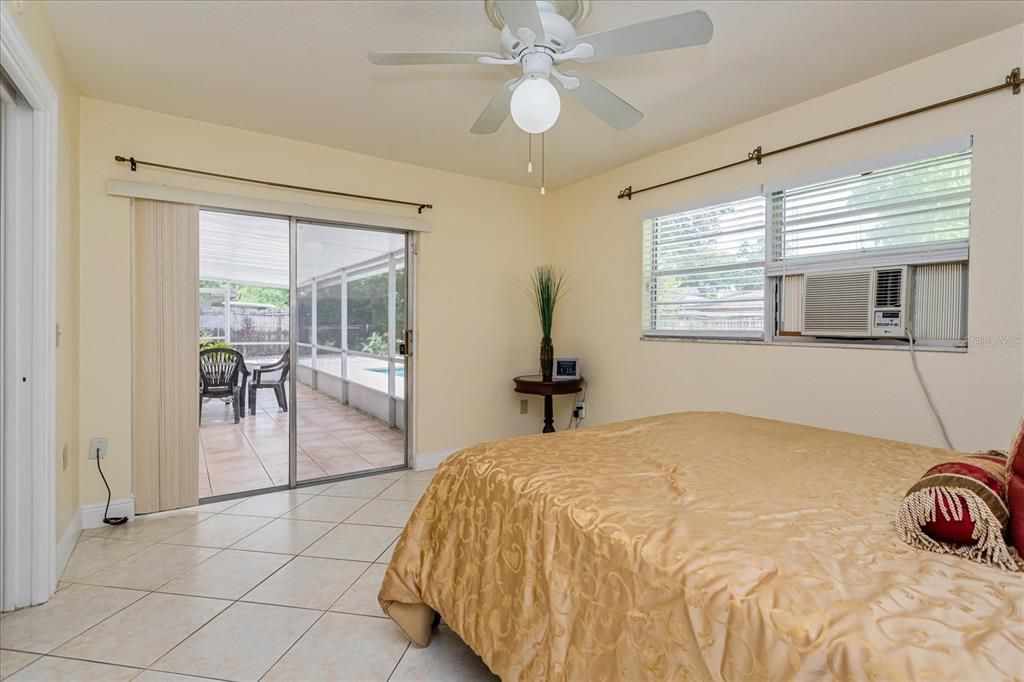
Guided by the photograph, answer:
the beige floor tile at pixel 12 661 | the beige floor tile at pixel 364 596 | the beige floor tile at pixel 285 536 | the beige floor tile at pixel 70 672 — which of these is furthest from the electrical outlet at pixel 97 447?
the beige floor tile at pixel 364 596

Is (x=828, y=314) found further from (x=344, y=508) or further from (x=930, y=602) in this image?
(x=344, y=508)

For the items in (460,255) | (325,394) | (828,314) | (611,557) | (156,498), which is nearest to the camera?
(611,557)

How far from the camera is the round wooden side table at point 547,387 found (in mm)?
3795

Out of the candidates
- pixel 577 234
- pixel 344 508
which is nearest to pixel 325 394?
pixel 344 508

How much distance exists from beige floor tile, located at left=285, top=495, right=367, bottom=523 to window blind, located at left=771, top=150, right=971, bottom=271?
2984 millimetres

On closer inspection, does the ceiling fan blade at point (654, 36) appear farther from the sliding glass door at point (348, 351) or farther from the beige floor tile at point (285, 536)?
the beige floor tile at point (285, 536)

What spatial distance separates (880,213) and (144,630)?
144 inches

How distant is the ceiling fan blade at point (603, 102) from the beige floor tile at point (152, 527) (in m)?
3.02

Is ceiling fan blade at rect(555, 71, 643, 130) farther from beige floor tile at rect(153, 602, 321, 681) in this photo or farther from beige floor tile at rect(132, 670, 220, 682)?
beige floor tile at rect(132, 670, 220, 682)

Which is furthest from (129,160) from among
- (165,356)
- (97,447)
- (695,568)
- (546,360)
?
(695,568)

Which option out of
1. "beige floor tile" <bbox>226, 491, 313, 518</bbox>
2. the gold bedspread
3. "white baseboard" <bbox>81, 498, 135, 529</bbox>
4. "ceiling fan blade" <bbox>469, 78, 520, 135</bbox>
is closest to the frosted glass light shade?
"ceiling fan blade" <bbox>469, 78, 520, 135</bbox>

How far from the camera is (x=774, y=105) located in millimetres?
2715

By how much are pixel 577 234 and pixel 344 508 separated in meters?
2.81

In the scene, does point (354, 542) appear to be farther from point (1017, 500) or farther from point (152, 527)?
point (1017, 500)
